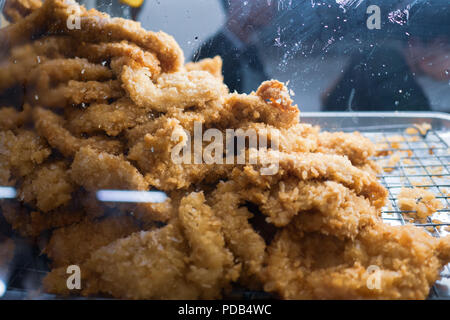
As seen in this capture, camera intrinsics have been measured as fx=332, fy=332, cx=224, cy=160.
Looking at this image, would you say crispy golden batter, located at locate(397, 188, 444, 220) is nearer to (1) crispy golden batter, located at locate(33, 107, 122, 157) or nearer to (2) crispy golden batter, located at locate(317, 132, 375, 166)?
(2) crispy golden batter, located at locate(317, 132, 375, 166)

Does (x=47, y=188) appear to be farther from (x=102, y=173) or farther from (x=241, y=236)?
(x=241, y=236)

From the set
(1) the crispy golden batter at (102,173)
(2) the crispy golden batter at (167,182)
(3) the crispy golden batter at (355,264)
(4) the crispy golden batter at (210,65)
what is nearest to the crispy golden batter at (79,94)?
(2) the crispy golden batter at (167,182)

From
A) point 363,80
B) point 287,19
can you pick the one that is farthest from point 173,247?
point 363,80

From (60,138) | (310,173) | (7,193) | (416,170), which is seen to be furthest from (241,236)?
(416,170)

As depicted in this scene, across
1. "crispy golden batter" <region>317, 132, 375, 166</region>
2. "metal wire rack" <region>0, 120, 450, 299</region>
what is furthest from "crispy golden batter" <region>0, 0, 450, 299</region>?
"crispy golden batter" <region>317, 132, 375, 166</region>

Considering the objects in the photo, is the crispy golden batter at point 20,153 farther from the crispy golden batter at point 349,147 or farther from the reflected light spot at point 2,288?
the crispy golden batter at point 349,147

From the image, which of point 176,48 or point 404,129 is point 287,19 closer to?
point 176,48
